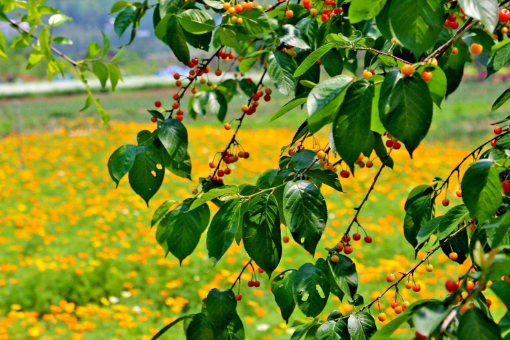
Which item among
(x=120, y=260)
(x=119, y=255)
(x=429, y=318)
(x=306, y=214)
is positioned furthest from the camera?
(x=119, y=255)

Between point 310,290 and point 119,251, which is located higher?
point 310,290

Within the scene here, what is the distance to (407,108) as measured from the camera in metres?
0.52

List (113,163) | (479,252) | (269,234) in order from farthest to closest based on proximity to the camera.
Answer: (113,163), (269,234), (479,252)

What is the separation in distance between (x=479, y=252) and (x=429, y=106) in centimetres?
17

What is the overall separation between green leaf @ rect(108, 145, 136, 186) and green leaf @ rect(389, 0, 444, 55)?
1.51 feet

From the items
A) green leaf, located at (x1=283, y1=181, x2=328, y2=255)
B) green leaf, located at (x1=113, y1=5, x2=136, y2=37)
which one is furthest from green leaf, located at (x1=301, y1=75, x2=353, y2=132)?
green leaf, located at (x1=113, y1=5, x2=136, y2=37)

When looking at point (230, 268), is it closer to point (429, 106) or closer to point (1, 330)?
point (1, 330)

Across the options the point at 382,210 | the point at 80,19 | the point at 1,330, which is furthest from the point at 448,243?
the point at 80,19

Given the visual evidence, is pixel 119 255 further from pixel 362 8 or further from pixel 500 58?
pixel 362 8

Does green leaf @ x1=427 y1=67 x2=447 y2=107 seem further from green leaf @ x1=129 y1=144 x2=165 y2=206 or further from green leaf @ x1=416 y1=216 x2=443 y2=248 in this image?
green leaf @ x1=129 y1=144 x2=165 y2=206

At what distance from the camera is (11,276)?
9.15 ft

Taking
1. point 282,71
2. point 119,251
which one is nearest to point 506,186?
point 282,71

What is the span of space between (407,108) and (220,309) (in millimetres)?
467

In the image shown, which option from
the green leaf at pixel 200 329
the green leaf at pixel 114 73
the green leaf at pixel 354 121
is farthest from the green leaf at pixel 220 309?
the green leaf at pixel 114 73
